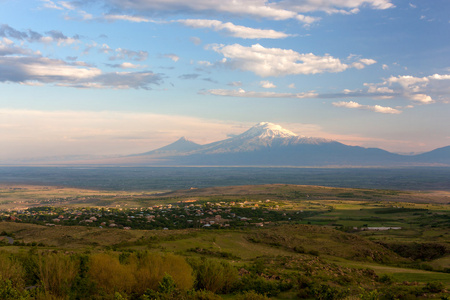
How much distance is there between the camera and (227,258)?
2536 cm

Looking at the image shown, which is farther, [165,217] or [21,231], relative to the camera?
[165,217]

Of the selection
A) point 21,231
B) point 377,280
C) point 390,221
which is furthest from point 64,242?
point 390,221

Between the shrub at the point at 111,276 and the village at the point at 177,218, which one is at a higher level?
the shrub at the point at 111,276

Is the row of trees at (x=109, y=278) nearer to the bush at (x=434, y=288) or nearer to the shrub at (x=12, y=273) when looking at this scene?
the shrub at (x=12, y=273)

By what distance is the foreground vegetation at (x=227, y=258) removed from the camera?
12930 mm

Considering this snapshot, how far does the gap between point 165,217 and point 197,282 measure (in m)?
46.7

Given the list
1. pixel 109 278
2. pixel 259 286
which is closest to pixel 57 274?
pixel 109 278

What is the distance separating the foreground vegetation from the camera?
42.4 ft

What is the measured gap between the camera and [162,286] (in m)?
11.9

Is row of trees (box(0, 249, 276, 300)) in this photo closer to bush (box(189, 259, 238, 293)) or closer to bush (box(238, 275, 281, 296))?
bush (box(189, 259, 238, 293))

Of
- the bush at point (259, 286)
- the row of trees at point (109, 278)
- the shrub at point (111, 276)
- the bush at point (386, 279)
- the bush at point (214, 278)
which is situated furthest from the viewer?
the bush at point (386, 279)

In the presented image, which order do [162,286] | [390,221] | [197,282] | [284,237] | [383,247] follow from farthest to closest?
[390,221] < [284,237] < [383,247] < [197,282] < [162,286]

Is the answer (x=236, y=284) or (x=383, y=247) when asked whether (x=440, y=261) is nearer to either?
(x=383, y=247)

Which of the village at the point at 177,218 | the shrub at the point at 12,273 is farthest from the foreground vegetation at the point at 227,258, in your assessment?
the village at the point at 177,218
